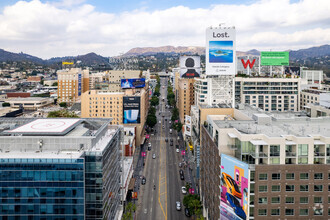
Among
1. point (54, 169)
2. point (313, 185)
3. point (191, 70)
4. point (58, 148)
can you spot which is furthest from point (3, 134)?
point (191, 70)

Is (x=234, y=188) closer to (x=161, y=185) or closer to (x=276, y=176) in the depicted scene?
(x=276, y=176)

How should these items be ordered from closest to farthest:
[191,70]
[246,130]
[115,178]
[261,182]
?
[261,182], [246,130], [115,178], [191,70]

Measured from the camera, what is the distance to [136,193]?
74562 mm

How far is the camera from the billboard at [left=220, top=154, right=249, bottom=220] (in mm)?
40081

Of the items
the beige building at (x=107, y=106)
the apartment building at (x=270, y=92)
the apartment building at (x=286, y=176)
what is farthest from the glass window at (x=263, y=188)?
the apartment building at (x=270, y=92)

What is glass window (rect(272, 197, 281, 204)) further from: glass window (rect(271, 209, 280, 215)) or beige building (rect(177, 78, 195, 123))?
beige building (rect(177, 78, 195, 123))

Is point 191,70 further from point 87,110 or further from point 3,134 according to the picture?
point 3,134

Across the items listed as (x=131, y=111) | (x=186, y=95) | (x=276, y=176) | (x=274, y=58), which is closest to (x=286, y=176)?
(x=276, y=176)

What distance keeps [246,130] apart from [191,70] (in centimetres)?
12818

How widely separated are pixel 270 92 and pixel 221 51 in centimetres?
4267

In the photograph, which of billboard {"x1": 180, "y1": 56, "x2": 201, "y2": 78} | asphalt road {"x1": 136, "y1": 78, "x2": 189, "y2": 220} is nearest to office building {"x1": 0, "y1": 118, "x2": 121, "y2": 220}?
asphalt road {"x1": 136, "y1": 78, "x2": 189, "y2": 220}

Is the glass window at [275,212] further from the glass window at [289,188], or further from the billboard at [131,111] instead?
the billboard at [131,111]

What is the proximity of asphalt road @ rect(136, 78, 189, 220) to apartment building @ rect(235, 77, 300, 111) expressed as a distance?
37.9m

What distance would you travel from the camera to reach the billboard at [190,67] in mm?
173375
